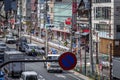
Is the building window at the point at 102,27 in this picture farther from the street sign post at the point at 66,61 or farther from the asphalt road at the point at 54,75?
the street sign post at the point at 66,61

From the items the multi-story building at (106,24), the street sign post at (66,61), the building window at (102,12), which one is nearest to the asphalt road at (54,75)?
the multi-story building at (106,24)

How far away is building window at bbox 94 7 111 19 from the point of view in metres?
48.1

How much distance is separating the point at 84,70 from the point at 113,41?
14.0 metres

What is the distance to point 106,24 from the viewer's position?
159 feet

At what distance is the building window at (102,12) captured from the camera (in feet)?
158

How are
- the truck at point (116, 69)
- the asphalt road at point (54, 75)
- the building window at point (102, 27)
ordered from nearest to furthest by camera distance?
the truck at point (116, 69) < the asphalt road at point (54, 75) < the building window at point (102, 27)

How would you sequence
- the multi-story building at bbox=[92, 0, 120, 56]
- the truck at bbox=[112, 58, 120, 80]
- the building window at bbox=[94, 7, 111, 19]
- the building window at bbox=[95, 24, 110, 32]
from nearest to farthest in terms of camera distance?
the truck at bbox=[112, 58, 120, 80] → the multi-story building at bbox=[92, 0, 120, 56] → the building window at bbox=[94, 7, 111, 19] → the building window at bbox=[95, 24, 110, 32]

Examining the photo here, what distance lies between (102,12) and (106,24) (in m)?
1.93

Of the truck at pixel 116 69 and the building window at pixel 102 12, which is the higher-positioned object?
the building window at pixel 102 12

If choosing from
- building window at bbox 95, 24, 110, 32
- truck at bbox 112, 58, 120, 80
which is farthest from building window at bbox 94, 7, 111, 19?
truck at bbox 112, 58, 120, 80

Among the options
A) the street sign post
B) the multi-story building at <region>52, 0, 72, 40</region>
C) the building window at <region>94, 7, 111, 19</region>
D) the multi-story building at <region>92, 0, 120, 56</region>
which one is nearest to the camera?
the street sign post

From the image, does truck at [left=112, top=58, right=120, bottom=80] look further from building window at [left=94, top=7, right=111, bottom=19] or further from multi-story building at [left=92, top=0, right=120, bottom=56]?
building window at [left=94, top=7, right=111, bottom=19]

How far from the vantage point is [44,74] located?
33.5m

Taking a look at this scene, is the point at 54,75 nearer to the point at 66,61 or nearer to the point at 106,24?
the point at 106,24
